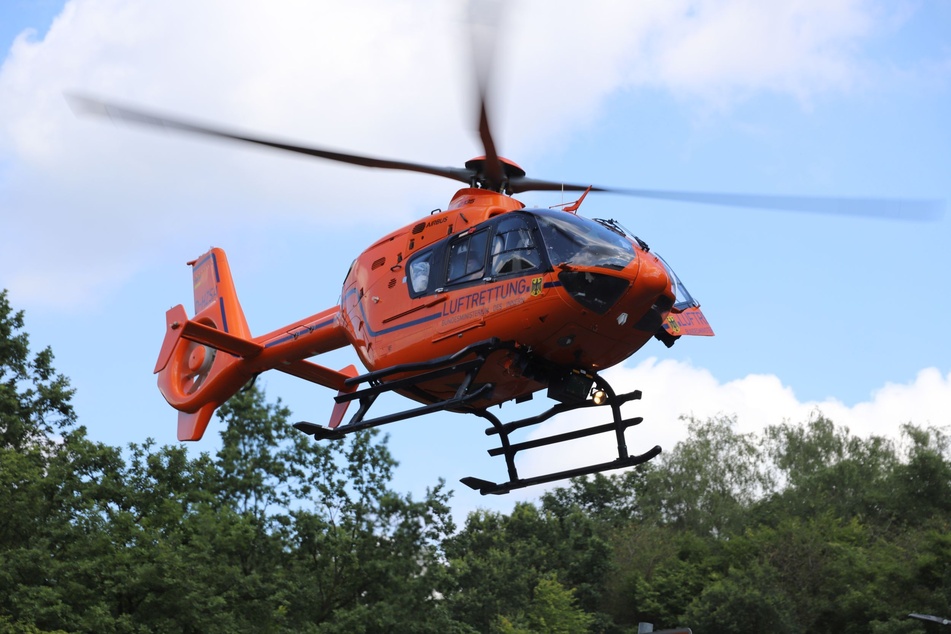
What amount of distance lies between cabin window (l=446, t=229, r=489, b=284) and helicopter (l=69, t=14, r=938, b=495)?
0.02 meters

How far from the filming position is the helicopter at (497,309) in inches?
549

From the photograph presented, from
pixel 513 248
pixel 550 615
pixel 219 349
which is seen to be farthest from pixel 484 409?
pixel 550 615

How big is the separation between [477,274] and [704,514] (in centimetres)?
4962

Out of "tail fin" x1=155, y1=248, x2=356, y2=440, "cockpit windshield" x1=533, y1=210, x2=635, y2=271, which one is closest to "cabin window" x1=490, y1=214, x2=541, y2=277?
"cockpit windshield" x1=533, y1=210, x2=635, y2=271

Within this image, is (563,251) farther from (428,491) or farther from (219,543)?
(428,491)

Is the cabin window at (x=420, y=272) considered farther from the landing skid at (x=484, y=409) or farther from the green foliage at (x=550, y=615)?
the green foliage at (x=550, y=615)

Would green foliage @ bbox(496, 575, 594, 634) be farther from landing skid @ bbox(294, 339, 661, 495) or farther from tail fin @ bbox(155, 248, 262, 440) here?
landing skid @ bbox(294, 339, 661, 495)

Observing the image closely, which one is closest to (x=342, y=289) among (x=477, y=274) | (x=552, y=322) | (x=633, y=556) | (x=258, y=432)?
(x=477, y=274)

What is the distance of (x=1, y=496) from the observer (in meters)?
29.2

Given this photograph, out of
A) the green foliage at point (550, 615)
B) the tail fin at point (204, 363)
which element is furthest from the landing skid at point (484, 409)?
the green foliage at point (550, 615)

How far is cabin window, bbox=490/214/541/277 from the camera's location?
14.1 metres

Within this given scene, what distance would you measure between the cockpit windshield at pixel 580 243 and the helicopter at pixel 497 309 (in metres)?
0.02

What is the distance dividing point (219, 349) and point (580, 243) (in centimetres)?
688

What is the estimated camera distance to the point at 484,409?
1598 centimetres
